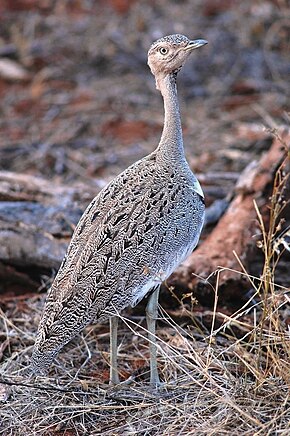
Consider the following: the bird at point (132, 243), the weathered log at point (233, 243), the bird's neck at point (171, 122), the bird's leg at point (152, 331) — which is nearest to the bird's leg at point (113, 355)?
the bird at point (132, 243)

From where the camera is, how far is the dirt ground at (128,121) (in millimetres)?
3479

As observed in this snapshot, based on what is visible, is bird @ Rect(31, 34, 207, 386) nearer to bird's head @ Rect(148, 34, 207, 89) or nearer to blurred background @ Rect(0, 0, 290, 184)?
bird's head @ Rect(148, 34, 207, 89)

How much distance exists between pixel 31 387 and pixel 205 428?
894 mm

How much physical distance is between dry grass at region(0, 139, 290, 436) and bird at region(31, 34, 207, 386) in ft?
0.51

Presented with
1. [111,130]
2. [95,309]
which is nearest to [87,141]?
[111,130]

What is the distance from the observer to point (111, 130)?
8.10 meters

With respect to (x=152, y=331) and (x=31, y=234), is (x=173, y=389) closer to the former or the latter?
(x=152, y=331)

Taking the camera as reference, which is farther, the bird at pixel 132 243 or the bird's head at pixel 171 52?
the bird's head at pixel 171 52

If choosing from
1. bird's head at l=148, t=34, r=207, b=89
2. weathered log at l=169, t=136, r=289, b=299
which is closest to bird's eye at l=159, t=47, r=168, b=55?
bird's head at l=148, t=34, r=207, b=89

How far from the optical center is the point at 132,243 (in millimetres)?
3641

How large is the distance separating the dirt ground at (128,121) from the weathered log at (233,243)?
179 millimetres

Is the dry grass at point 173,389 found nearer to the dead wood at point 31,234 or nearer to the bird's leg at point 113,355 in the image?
the bird's leg at point 113,355

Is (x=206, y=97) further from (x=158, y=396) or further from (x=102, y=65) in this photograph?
(x=158, y=396)

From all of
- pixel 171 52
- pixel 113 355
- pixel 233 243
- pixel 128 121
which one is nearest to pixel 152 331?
pixel 113 355
